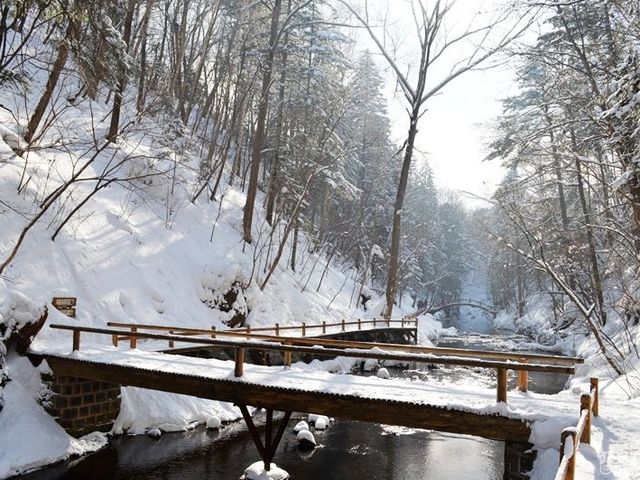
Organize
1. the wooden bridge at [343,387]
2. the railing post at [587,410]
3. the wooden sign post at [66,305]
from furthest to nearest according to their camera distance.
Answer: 1. the wooden sign post at [66,305]
2. the wooden bridge at [343,387]
3. the railing post at [587,410]

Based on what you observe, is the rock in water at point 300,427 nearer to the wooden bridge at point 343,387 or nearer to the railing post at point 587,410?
the wooden bridge at point 343,387

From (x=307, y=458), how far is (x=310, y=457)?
0.36 feet

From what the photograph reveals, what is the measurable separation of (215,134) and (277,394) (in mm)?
24546

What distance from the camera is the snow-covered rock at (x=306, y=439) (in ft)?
39.0

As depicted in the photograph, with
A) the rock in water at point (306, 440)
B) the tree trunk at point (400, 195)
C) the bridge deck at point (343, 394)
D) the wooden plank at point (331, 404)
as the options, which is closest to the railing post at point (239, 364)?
the bridge deck at point (343, 394)

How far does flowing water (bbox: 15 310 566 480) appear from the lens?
9891 mm

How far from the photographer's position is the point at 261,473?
906cm

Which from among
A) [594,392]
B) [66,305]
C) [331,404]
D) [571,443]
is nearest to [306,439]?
[331,404]

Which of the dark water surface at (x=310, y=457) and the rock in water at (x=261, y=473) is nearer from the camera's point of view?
the rock in water at (x=261, y=473)

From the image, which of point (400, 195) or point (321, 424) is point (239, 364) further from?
point (400, 195)

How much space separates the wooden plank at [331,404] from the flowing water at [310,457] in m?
1.93

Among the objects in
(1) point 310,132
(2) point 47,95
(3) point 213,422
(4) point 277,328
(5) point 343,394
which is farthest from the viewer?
(1) point 310,132

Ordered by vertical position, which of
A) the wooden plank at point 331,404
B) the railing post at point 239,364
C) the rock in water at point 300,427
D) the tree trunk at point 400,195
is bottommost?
the rock in water at point 300,427

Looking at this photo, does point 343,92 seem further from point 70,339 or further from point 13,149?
point 70,339
